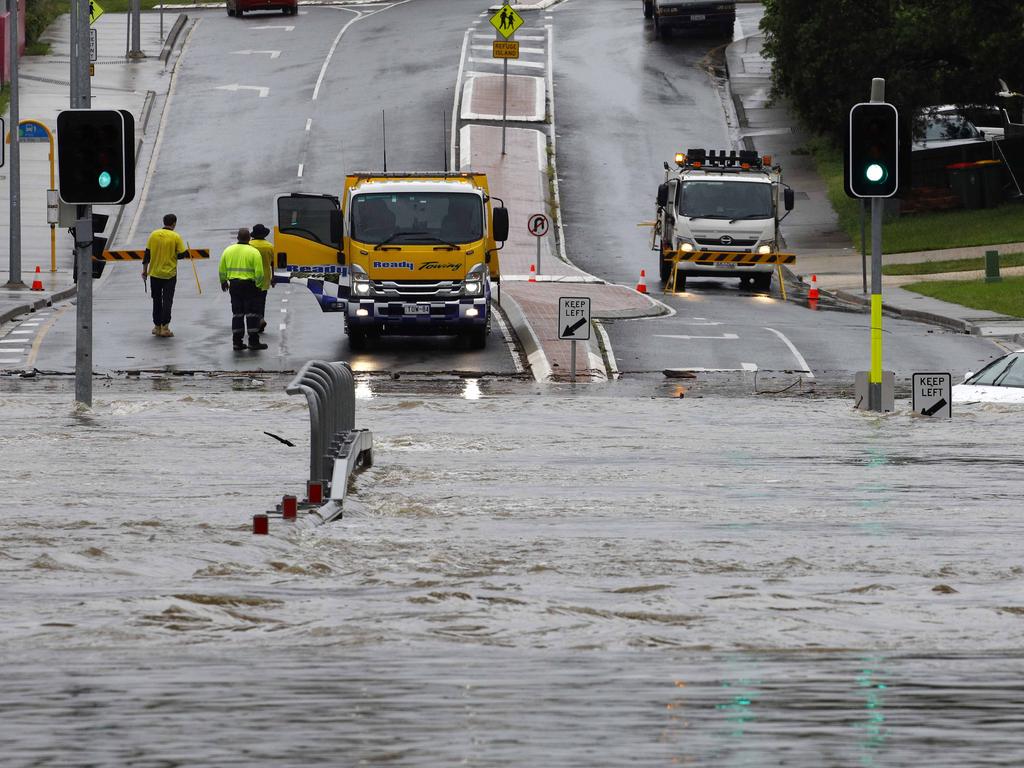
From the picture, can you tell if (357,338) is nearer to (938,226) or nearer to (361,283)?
(361,283)

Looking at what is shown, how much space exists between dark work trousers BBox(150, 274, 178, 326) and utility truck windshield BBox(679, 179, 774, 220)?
1418cm

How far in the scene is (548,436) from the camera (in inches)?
758

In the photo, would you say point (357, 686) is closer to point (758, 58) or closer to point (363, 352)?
point (363, 352)

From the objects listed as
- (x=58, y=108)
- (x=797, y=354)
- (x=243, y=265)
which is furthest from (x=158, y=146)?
(x=797, y=354)

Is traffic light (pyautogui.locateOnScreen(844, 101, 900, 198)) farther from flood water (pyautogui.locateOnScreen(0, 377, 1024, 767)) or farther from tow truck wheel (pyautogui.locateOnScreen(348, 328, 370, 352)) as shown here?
tow truck wheel (pyautogui.locateOnScreen(348, 328, 370, 352))

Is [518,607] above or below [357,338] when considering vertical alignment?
below

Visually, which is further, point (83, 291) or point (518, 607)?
point (83, 291)

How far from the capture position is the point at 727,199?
42.2 m

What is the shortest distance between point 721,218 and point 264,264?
45.6 feet

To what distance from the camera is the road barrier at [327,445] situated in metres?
12.9

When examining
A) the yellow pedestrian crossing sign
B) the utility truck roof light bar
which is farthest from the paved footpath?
the utility truck roof light bar

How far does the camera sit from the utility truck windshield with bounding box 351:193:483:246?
30.0 m

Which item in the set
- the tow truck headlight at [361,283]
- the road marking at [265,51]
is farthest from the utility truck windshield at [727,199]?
the road marking at [265,51]

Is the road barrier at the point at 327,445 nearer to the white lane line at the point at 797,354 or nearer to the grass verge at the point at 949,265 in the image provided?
the white lane line at the point at 797,354
